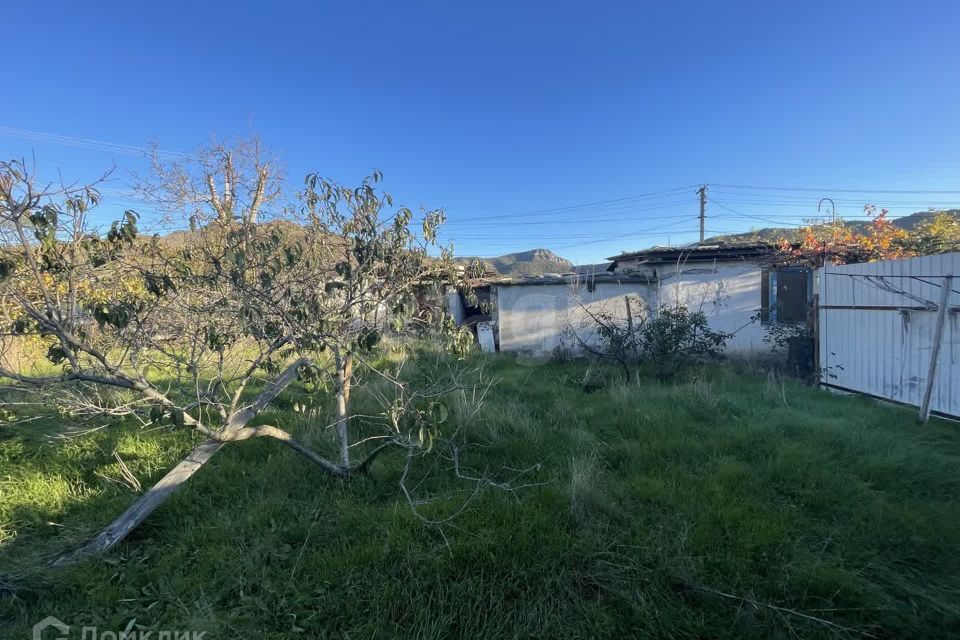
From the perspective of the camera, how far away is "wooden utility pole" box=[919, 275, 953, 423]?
14.7 ft

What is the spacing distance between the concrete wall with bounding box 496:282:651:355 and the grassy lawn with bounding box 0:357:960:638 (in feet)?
21.1

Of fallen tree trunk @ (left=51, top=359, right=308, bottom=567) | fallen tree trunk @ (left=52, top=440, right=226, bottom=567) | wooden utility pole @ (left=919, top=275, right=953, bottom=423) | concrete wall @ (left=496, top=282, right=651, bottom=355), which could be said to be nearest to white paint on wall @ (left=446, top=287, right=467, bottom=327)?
concrete wall @ (left=496, top=282, right=651, bottom=355)

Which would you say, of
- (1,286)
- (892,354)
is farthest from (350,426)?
(892,354)

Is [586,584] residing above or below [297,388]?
below

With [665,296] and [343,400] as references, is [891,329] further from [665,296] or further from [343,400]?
[343,400]

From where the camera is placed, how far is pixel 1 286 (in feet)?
7.01

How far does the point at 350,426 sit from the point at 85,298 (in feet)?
9.18

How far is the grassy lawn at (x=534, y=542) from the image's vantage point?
2.31 meters

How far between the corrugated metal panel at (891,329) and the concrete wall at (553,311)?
14.3ft

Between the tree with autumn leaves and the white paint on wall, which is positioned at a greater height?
the tree with autumn leaves

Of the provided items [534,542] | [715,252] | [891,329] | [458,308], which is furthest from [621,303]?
[534,542]

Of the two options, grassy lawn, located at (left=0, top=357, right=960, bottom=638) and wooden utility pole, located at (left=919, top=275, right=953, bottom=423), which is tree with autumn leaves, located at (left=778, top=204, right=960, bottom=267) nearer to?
wooden utility pole, located at (left=919, top=275, right=953, bottom=423)

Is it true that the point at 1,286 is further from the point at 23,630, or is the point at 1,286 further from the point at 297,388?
the point at 297,388

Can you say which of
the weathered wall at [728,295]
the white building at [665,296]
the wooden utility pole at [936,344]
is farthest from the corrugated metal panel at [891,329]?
the weathered wall at [728,295]
